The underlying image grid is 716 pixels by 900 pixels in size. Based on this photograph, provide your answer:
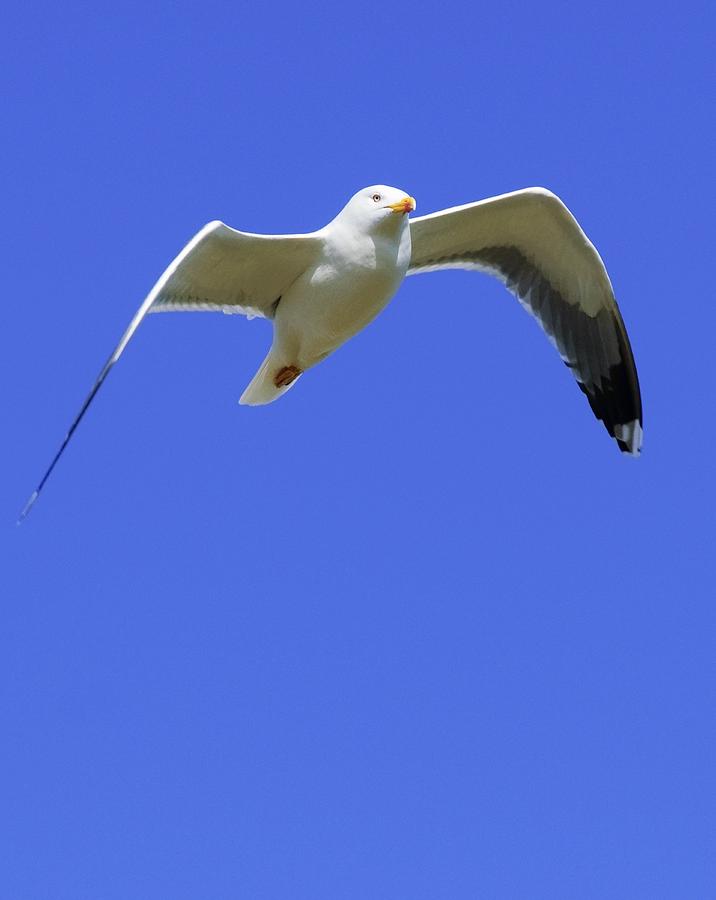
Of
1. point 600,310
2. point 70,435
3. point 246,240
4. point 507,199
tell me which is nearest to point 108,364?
point 70,435

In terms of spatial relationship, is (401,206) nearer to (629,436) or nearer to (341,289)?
(341,289)

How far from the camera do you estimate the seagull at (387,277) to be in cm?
916

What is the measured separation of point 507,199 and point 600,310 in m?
1.23

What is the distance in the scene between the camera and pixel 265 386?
32.8 feet

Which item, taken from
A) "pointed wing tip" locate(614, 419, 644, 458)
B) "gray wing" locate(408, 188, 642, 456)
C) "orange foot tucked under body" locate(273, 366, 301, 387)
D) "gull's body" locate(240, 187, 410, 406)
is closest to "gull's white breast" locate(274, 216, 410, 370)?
"gull's body" locate(240, 187, 410, 406)

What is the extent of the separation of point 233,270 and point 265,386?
0.79 m

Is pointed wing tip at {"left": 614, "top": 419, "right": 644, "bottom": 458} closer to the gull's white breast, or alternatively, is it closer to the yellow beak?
the gull's white breast

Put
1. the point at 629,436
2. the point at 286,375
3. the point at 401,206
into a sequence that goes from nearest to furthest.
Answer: the point at 401,206 < the point at 286,375 < the point at 629,436

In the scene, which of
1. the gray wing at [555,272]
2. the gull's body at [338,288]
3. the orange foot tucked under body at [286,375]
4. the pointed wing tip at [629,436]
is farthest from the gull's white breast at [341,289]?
the pointed wing tip at [629,436]

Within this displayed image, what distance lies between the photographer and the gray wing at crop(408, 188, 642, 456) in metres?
10.3

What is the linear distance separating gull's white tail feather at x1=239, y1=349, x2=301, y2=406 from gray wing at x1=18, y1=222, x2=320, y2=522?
0.31 metres

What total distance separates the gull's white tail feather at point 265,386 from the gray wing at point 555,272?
3.89 ft

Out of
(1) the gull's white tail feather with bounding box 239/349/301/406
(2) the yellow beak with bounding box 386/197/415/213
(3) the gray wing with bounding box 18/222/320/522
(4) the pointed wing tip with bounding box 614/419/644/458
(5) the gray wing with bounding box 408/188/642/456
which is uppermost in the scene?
(5) the gray wing with bounding box 408/188/642/456

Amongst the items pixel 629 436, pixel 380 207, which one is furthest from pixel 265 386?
pixel 629 436
